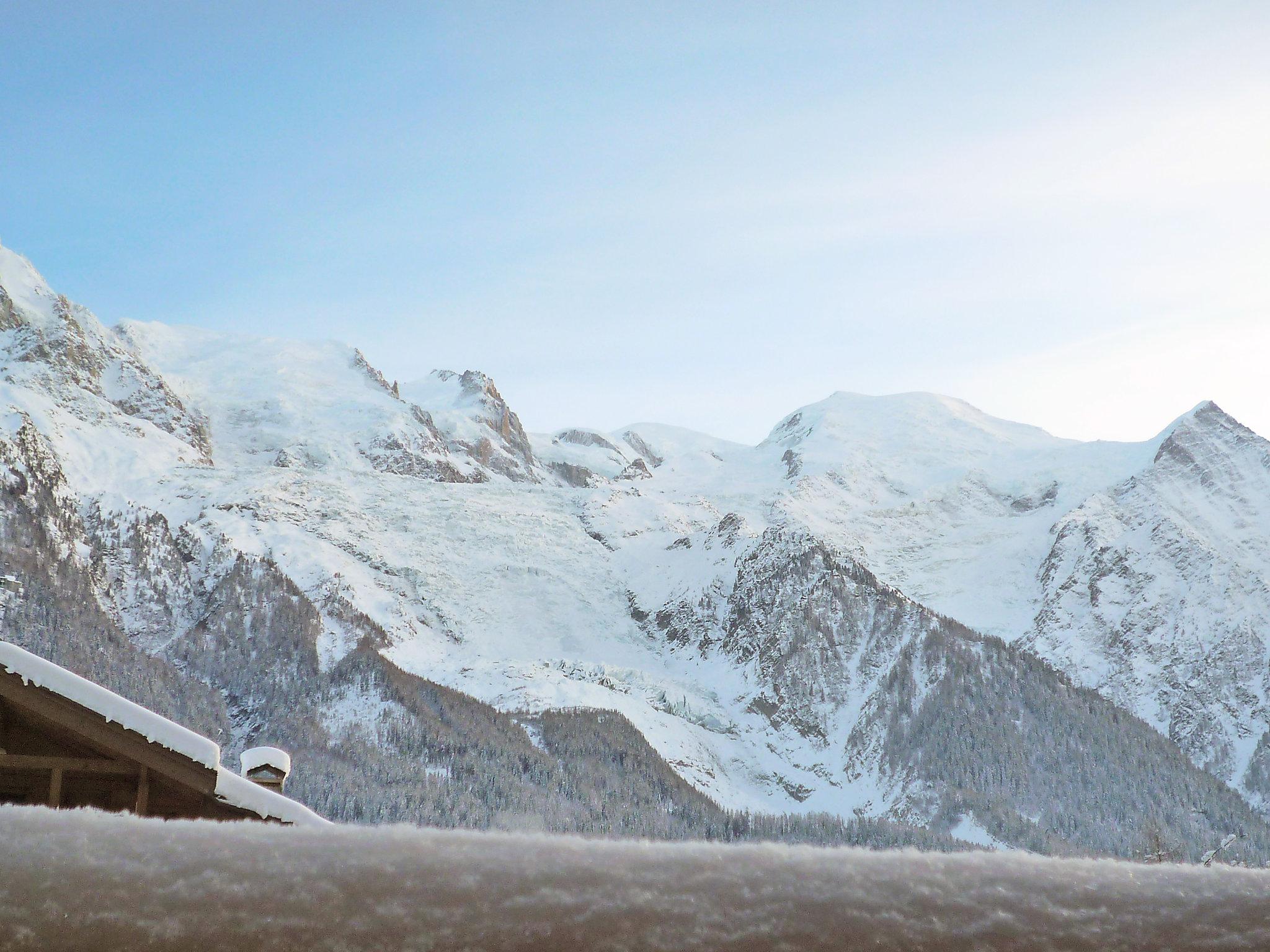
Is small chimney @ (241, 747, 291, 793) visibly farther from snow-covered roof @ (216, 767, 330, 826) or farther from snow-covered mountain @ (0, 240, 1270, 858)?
snow-covered mountain @ (0, 240, 1270, 858)

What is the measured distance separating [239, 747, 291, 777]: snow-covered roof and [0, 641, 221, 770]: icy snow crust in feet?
7.82

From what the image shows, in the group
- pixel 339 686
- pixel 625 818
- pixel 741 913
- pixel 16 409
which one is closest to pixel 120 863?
pixel 741 913

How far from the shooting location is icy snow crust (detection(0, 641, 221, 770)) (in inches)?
251

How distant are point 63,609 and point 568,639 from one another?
2401 inches

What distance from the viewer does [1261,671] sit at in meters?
192

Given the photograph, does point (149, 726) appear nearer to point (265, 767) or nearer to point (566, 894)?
point (265, 767)

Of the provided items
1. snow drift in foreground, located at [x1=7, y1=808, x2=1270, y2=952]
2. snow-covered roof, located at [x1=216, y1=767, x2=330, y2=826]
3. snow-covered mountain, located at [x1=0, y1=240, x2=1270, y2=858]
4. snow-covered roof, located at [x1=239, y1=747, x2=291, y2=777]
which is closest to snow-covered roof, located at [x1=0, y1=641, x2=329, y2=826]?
snow-covered roof, located at [x1=216, y1=767, x2=330, y2=826]

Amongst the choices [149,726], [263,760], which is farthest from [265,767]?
[149,726]

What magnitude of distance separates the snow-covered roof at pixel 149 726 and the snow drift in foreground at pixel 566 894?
5413 millimetres

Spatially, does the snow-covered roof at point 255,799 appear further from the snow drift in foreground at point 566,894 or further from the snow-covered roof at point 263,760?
the snow drift in foreground at point 566,894

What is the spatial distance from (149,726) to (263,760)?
268 cm

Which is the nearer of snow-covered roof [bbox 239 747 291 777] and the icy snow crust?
the icy snow crust

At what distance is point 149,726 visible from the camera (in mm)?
6473

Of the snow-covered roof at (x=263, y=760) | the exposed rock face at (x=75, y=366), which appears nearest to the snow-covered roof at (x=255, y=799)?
the snow-covered roof at (x=263, y=760)
